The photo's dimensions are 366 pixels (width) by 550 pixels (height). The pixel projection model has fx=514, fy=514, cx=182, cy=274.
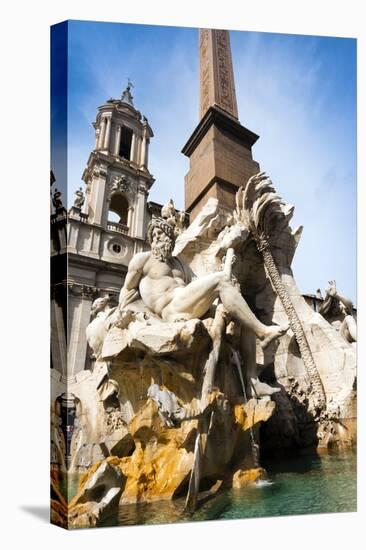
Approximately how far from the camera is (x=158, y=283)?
5691mm

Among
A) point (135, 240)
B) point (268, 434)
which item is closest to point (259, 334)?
point (268, 434)

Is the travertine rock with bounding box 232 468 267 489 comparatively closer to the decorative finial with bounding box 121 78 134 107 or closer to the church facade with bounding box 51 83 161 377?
the church facade with bounding box 51 83 161 377

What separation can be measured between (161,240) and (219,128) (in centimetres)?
330

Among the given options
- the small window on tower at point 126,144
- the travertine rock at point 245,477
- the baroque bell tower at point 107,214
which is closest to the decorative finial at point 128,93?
the baroque bell tower at point 107,214

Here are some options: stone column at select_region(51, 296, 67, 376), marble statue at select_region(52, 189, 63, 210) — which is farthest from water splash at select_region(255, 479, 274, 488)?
marble statue at select_region(52, 189, 63, 210)

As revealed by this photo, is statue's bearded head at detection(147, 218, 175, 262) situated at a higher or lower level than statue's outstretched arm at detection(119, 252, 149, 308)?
higher

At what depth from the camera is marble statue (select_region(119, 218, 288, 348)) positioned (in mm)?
5465

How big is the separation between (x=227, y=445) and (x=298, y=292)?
3.18 metres

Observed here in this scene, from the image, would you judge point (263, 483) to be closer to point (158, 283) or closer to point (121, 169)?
point (158, 283)

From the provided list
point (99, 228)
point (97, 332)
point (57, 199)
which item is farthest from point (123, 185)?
point (97, 332)

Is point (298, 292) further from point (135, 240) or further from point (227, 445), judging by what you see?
point (227, 445)

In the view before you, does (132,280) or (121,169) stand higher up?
(121,169)

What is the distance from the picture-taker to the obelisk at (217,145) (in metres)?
7.88

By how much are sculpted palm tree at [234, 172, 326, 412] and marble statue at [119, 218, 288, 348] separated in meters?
1.73
